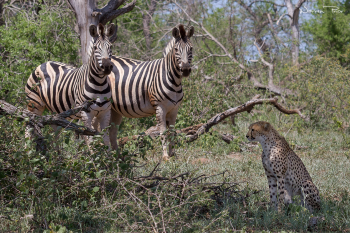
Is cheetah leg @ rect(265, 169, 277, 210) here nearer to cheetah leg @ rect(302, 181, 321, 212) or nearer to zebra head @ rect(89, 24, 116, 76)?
cheetah leg @ rect(302, 181, 321, 212)

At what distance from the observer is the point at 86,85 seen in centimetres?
593

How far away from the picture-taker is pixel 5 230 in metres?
3.58

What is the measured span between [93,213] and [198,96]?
5.87 meters

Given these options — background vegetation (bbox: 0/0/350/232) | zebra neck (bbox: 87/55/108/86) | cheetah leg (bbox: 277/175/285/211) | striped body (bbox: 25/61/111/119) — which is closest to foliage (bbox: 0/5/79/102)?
background vegetation (bbox: 0/0/350/232)

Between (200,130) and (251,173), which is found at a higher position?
(200,130)

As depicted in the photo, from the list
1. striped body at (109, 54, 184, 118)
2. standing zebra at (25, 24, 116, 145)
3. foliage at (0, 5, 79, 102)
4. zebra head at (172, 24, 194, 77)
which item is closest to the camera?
standing zebra at (25, 24, 116, 145)

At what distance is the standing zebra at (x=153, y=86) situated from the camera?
6.75 metres

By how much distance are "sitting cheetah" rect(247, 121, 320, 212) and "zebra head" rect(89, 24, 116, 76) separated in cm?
235

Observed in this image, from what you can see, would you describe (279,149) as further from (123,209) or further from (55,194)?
(55,194)

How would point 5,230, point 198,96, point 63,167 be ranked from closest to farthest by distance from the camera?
point 5,230 → point 63,167 → point 198,96

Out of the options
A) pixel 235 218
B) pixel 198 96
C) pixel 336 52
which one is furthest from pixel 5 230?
pixel 336 52

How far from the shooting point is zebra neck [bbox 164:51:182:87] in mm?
6828

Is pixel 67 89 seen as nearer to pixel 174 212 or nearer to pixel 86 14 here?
pixel 86 14

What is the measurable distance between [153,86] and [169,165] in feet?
5.17
